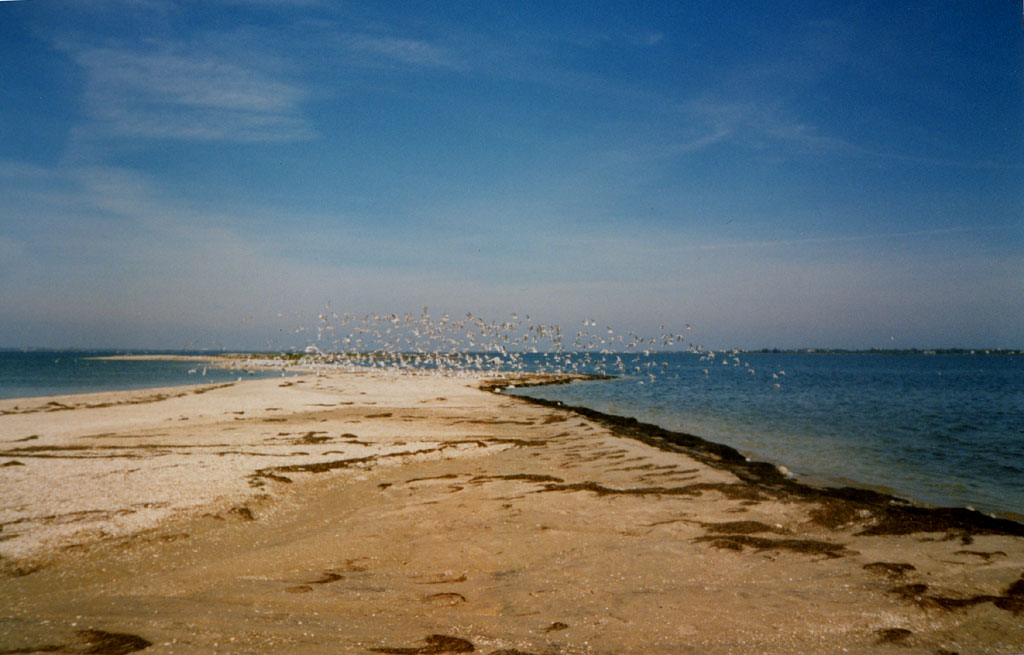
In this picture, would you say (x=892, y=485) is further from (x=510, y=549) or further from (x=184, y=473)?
(x=184, y=473)

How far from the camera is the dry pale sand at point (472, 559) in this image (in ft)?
14.6

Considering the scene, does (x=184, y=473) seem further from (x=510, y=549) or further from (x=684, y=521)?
(x=684, y=521)

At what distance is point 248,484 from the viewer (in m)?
9.78

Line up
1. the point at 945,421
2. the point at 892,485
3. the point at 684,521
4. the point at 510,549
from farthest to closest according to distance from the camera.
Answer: the point at 945,421, the point at 892,485, the point at 684,521, the point at 510,549

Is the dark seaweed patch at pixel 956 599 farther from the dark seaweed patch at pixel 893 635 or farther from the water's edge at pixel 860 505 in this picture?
the water's edge at pixel 860 505

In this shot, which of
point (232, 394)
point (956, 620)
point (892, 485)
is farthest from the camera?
point (232, 394)

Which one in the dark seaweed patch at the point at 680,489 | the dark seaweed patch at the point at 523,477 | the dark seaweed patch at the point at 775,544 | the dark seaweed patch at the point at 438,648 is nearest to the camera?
the dark seaweed patch at the point at 438,648

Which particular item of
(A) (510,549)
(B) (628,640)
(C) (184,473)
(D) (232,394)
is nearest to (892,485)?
(A) (510,549)

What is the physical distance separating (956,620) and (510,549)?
427 cm

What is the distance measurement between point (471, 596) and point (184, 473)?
744 centimetres

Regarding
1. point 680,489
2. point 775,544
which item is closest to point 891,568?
point 775,544

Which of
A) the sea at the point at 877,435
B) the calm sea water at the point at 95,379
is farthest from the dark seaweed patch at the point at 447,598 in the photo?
the calm sea water at the point at 95,379

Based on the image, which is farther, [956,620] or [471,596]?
[471,596]

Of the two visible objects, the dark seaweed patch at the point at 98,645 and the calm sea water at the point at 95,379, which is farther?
the calm sea water at the point at 95,379
